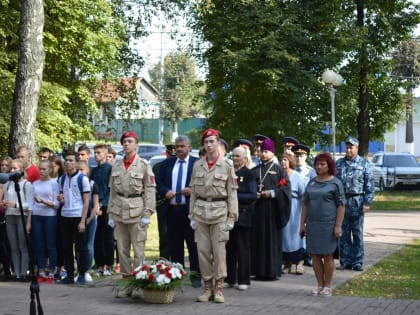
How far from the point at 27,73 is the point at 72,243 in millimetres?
5563

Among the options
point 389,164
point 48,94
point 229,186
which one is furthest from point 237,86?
point 229,186

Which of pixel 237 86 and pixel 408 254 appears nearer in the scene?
pixel 408 254

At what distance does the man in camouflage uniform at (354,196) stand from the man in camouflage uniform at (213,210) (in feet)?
11.5

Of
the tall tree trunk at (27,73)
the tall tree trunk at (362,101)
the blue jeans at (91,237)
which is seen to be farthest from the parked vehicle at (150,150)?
the blue jeans at (91,237)

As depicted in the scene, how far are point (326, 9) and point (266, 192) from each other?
778 inches

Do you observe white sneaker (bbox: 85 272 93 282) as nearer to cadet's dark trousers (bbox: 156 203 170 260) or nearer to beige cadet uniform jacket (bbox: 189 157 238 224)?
cadet's dark trousers (bbox: 156 203 170 260)

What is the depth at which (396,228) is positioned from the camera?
21891 millimetres

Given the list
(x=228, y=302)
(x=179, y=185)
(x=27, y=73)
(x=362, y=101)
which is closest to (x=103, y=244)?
(x=179, y=185)

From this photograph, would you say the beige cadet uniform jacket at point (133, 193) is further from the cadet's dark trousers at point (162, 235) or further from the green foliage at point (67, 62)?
the green foliage at point (67, 62)

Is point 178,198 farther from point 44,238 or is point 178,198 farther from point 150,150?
point 150,150

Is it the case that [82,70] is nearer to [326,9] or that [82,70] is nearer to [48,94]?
[48,94]

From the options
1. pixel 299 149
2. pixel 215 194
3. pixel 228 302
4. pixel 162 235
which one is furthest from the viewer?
pixel 299 149

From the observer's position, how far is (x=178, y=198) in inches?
467

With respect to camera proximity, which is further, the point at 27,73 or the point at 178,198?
the point at 27,73
